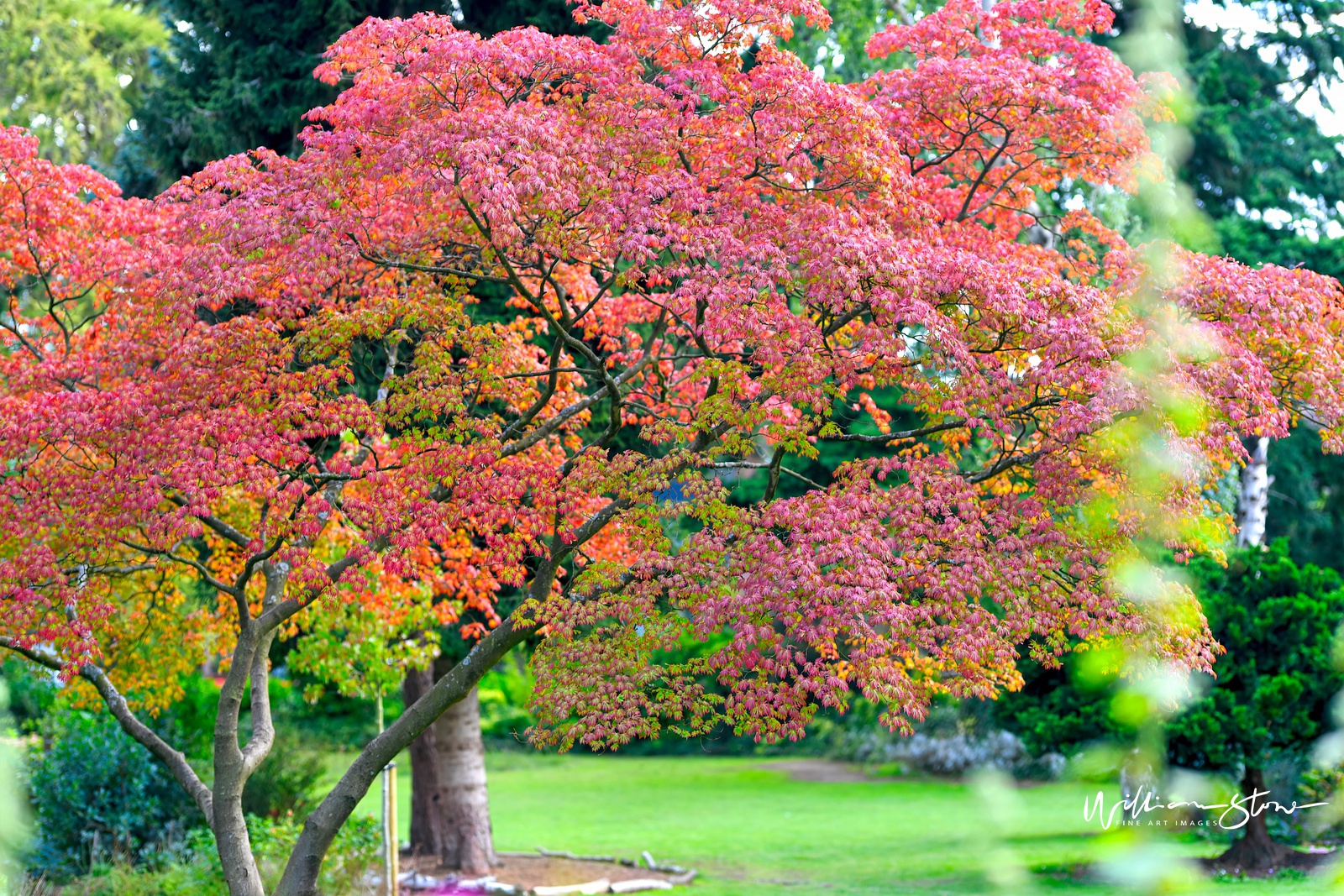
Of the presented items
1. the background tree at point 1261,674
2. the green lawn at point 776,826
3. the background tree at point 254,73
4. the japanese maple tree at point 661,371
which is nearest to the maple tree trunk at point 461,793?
the green lawn at point 776,826

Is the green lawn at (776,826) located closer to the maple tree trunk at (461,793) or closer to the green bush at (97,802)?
the maple tree trunk at (461,793)

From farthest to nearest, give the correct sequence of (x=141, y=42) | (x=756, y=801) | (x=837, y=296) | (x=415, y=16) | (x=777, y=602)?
(x=141, y=42) → (x=756, y=801) → (x=415, y=16) → (x=837, y=296) → (x=777, y=602)

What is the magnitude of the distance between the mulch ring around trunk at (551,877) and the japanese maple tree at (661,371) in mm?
3693

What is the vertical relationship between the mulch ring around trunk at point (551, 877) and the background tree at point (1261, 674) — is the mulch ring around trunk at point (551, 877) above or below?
below

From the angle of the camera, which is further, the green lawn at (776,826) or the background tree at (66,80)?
the background tree at (66,80)

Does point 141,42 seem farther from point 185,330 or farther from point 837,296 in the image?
point 837,296

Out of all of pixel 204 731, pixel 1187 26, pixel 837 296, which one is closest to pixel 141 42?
pixel 204 731

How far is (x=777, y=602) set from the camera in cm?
549

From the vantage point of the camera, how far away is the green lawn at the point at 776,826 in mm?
11531

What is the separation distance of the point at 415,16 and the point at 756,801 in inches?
536

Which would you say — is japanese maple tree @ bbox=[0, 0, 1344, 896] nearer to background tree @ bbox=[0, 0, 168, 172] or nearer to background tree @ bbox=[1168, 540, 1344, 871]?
background tree @ bbox=[1168, 540, 1344, 871]

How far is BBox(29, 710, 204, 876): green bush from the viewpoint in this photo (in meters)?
10.6

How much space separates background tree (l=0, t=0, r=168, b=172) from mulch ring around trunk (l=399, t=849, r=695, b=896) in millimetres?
14947

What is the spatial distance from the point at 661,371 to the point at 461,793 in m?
5.88
